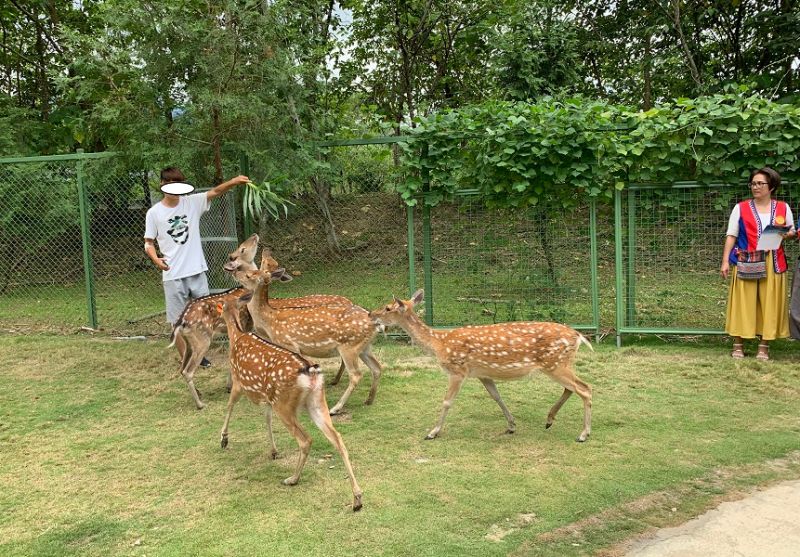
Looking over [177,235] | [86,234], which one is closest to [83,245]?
[86,234]

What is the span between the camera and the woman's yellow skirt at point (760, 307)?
250 inches

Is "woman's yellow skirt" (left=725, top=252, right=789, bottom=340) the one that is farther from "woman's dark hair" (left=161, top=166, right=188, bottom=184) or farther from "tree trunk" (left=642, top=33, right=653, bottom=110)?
"tree trunk" (left=642, top=33, right=653, bottom=110)

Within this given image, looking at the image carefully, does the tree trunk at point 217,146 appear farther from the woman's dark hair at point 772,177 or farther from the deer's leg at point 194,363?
the woman's dark hair at point 772,177

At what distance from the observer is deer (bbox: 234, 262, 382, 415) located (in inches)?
211

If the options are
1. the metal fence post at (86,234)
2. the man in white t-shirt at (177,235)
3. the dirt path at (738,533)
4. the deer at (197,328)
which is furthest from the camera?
the metal fence post at (86,234)

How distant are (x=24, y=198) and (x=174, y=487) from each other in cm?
755

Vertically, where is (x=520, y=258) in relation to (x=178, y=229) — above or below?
below

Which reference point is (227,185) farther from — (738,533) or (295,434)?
(738,533)

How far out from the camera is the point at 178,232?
→ 6.40 m

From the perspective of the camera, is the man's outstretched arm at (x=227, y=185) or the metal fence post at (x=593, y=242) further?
the metal fence post at (x=593, y=242)

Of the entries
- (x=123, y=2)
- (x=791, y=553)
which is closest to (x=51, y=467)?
(x=791, y=553)

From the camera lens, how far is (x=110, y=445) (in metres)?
4.73

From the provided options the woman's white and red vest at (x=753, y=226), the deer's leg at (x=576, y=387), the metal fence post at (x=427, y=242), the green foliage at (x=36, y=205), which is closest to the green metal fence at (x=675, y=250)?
the woman's white and red vest at (x=753, y=226)

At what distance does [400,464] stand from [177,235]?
11.2 ft
